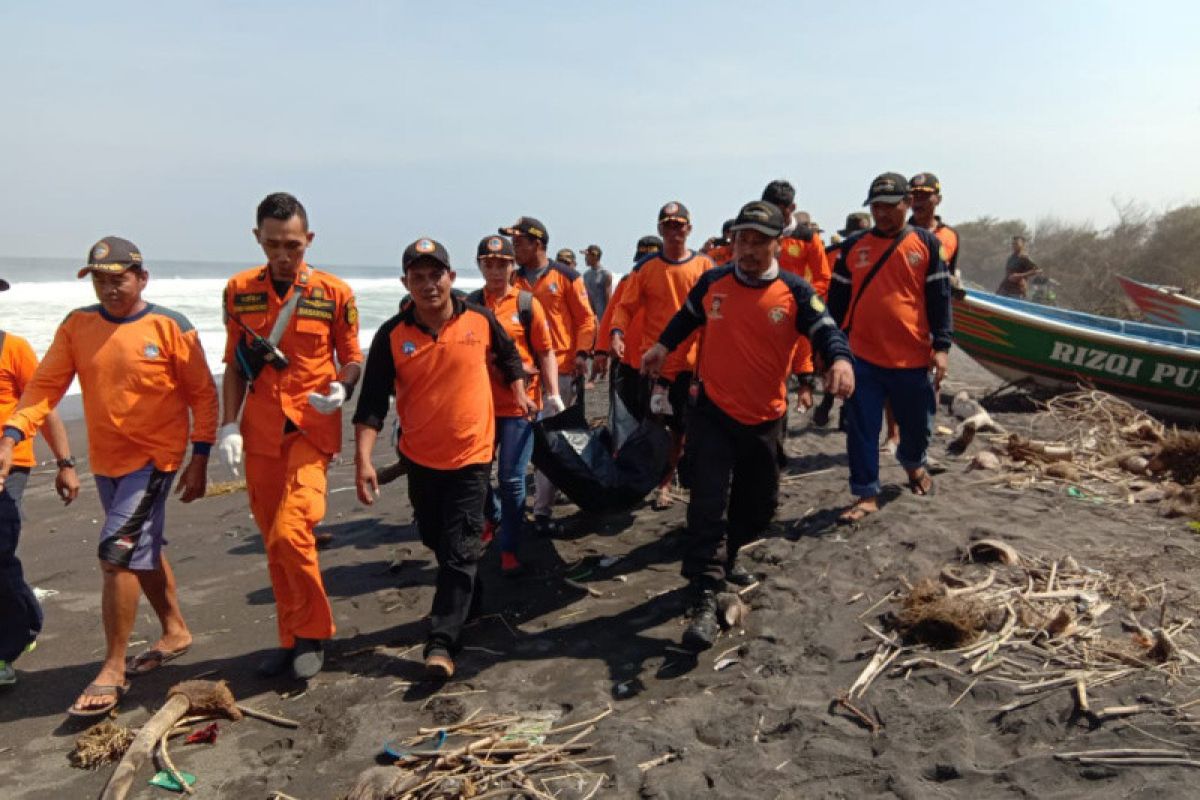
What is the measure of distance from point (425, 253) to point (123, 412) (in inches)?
63.5

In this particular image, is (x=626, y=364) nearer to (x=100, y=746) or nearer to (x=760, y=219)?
(x=760, y=219)

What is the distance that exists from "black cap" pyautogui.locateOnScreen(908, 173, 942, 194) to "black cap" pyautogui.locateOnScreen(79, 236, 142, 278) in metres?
5.70

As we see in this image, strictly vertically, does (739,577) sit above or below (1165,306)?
below

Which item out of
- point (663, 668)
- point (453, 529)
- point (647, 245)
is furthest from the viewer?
point (647, 245)

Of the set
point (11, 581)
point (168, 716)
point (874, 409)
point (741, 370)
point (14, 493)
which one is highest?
point (741, 370)

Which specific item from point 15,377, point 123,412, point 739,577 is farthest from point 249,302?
point 739,577

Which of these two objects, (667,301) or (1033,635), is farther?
(667,301)

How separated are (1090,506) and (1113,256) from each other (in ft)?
74.4

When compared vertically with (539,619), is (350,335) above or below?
above

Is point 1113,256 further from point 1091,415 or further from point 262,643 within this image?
point 262,643

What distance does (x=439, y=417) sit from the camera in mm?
3912

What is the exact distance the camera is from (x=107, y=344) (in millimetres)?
3721

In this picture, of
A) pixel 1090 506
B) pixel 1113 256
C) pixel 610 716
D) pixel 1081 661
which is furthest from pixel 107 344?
pixel 1113 256

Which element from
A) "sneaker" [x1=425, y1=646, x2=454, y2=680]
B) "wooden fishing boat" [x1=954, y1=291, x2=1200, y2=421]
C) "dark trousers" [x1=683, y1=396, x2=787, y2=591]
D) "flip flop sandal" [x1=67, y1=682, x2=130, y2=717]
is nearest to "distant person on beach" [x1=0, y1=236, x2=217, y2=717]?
"flip flop sandal" [x1=67, y1=682, x2=130, y2=717]
